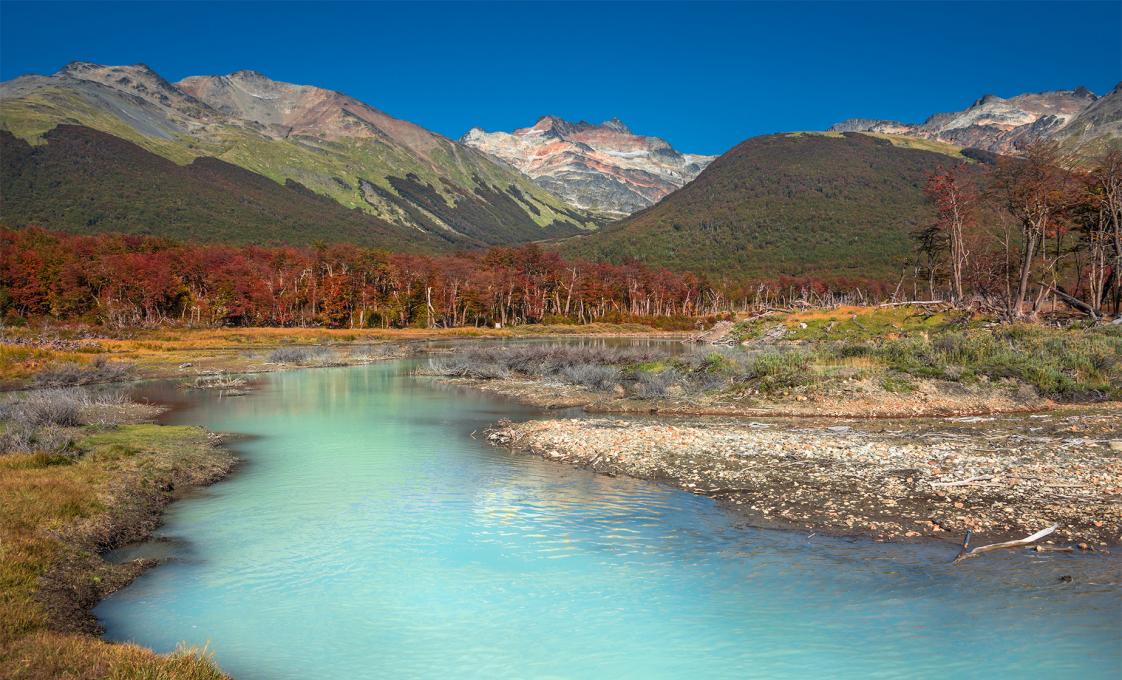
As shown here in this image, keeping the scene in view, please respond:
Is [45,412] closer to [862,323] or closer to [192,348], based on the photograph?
[862,323]

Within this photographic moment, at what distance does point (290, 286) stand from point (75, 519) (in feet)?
318

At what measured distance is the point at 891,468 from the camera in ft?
49.0

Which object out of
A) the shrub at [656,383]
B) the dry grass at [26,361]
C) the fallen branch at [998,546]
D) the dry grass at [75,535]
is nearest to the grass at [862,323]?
the shrub at [656,383]

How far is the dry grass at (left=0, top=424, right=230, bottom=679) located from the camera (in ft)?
22.6

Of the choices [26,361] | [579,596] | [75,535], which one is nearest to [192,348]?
[26,361]

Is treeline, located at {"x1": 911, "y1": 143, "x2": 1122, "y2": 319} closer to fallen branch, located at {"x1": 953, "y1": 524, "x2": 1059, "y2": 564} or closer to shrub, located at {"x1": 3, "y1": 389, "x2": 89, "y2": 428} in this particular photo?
fallen branch, located at {"x1": 953, "y1": 524, "x2": 1059, "y2": 564}

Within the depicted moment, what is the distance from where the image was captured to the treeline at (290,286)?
87562mm

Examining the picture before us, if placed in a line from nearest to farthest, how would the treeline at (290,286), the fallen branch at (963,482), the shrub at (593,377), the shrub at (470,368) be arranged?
1. the fallen branch at (963,482)
2. the shrub at (593,377)
3. the shrub at (470,368)
4. the treeline at (290,286)

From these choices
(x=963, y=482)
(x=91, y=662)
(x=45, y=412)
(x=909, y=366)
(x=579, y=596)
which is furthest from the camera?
(x=909, y=366)

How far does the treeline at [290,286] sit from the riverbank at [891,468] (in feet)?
283

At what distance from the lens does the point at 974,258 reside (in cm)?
5753

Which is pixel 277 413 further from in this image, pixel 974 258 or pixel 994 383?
pixel 974 258

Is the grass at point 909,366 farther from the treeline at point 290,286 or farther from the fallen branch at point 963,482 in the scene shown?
the treeline at point 290,286

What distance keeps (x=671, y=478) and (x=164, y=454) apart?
1292 centimetres
